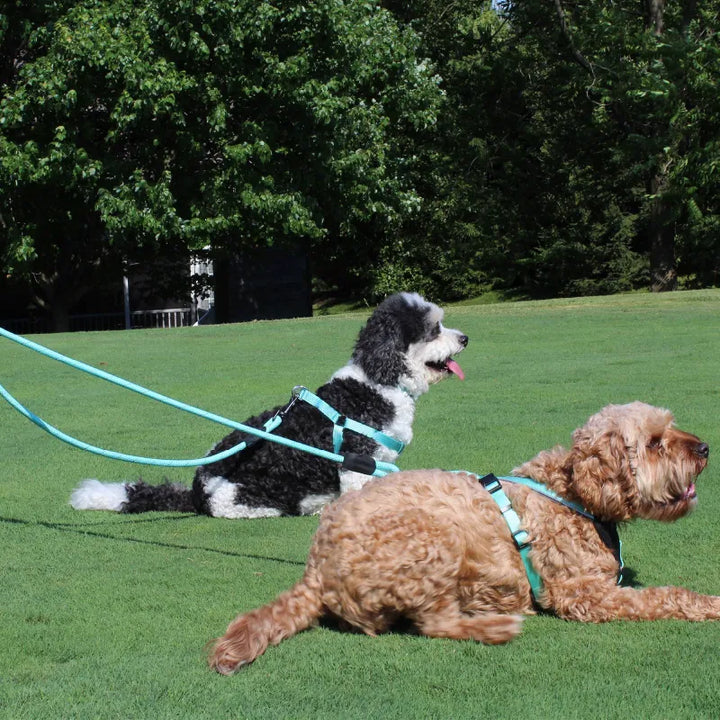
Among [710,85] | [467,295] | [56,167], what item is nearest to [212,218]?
[56,167]

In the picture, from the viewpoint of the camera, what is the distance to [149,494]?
251 inches

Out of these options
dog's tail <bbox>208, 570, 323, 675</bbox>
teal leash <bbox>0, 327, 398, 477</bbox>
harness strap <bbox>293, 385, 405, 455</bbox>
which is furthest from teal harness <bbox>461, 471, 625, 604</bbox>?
harness strap <bbox>293, 385, 405, 455</bbox>

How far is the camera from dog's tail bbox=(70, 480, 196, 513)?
6312 mm

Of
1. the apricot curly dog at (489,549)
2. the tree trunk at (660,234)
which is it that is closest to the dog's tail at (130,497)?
the apricot curly dog at (489,549)

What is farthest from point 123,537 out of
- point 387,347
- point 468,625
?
point 468,625

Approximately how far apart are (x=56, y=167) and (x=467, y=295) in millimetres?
17273

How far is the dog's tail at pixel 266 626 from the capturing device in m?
3.58

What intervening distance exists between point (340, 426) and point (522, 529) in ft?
6.92

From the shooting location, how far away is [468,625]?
12.8 ft

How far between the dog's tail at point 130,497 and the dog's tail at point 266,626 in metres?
2.63

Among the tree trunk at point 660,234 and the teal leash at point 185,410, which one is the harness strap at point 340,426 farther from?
the tree trunk at point 660,234

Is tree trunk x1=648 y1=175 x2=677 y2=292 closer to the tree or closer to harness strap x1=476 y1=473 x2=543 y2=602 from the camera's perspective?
the tree

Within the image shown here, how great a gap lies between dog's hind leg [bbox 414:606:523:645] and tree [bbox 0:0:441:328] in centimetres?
2171

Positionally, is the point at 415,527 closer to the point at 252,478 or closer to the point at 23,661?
the point at 23,661
